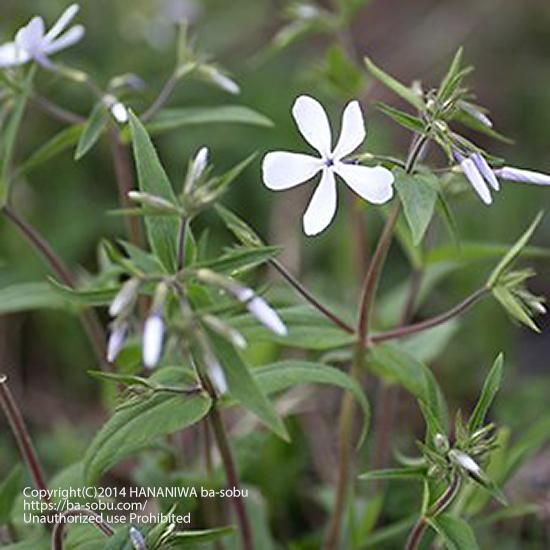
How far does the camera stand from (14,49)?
2.51m

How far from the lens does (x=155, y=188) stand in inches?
77.4

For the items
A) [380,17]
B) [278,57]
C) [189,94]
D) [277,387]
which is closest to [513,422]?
[277,387]

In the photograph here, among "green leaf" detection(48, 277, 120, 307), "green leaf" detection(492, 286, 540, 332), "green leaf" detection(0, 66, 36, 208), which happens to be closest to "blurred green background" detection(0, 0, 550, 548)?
"green leaf" detection(0, 66, 36, 208)

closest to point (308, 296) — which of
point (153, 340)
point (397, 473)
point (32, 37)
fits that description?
point (397, 473)

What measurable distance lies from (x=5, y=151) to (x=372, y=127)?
255 centimetres

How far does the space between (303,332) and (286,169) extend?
531mm

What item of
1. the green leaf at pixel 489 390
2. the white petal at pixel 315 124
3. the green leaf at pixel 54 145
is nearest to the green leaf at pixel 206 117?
the green leaf at pixel 54 145

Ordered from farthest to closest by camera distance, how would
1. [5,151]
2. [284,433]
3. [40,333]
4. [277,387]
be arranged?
[40,333] < [5,151] < [277,387] < [284,433]

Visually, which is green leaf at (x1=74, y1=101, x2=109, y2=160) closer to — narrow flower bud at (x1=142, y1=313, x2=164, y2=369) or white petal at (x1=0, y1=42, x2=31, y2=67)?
white petal at (x1=0, y1=42, x2=31, y2=67)

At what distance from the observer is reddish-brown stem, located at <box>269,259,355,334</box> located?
2098 mm

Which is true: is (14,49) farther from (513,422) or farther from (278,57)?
(278,57)

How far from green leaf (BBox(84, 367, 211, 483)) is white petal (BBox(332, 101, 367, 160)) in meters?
0.54

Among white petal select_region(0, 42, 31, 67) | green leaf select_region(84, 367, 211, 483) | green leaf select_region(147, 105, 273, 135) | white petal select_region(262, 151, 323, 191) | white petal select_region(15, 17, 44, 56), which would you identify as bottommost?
green leaf select_region(84, 367, 211, 483)

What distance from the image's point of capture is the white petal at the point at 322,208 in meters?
1.92
